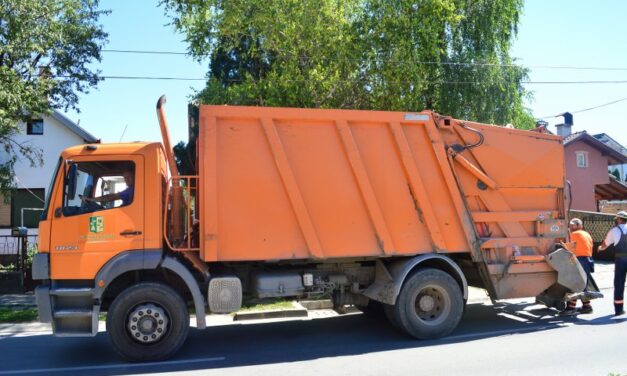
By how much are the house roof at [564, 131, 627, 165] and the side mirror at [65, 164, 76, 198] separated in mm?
27439

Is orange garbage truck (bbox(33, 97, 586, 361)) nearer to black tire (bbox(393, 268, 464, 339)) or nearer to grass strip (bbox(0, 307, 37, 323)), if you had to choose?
black tire (bbox(393, 268, 464, 339))

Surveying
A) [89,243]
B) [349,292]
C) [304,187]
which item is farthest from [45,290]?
[349,292]

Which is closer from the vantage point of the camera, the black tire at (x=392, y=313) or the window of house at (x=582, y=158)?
the black tire at (x=392, y=313)

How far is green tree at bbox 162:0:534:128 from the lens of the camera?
1203 centimetres

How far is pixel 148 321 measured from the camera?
6.48 m

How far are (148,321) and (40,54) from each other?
10.6 meters

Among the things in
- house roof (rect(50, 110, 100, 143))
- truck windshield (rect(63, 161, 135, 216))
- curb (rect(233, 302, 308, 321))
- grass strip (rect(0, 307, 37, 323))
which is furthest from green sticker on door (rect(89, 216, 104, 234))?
house roof (rect(50, 110, 100, 143))

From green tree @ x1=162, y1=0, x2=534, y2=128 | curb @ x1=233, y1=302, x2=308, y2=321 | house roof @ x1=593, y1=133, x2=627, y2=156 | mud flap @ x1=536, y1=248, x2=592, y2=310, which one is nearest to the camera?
mud flap @ x1=536, y1=248, x2=592, y2=310

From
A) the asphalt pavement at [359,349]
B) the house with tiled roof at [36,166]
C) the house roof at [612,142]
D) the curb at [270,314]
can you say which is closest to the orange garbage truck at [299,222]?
the asphalt pavement at [359,349]

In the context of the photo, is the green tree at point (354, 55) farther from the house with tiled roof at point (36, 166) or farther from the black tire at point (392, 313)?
the house with tiled roof at point (36, 166)

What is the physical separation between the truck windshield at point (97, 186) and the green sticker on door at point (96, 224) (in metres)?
0.13

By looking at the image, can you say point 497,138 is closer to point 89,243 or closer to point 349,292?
point 349,292

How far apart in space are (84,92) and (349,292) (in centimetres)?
1152

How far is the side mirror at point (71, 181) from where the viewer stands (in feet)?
21.6
